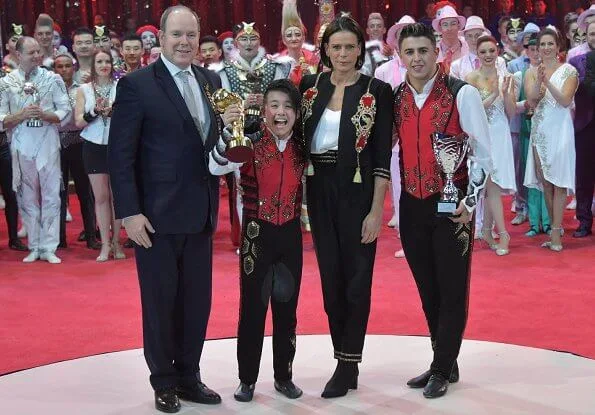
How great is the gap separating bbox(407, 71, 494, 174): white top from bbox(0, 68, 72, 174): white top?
429 centimetres

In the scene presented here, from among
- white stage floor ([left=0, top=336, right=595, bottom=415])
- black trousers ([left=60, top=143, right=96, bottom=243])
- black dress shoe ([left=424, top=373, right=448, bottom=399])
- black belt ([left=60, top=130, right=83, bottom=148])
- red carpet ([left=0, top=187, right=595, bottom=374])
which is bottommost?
red carpet ([left=0, top=187, right=595, bottom=374])

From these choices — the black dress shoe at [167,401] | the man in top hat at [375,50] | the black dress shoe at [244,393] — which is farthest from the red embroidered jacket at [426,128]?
the man in top hat at [375,50]

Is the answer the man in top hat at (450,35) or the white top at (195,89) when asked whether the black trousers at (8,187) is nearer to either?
the man in top hat at (450,35)

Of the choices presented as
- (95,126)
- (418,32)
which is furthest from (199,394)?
(95,126)

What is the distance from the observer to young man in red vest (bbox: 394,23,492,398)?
4020 mm

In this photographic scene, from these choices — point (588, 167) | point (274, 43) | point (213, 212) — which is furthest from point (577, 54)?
point (274, 43)

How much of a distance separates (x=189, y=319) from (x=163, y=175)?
2.10 ft

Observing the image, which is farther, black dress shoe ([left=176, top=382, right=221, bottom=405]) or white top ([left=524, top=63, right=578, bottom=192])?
white top ([left=524, top=63, right=578, bottom=192])

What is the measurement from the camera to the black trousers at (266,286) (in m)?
4.07

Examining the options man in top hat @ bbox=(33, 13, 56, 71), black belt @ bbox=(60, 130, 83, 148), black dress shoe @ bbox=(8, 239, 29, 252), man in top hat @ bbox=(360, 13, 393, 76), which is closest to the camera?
black dress shoe @ bbox=(8, 239, 29, 252)

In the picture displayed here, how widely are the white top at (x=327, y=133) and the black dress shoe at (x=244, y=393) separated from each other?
1.03 meters

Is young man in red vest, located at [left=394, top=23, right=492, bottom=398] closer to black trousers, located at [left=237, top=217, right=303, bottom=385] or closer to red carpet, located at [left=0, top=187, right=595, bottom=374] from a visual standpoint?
black trousers, located at [left=237, top=217, right=303, bottom=385]

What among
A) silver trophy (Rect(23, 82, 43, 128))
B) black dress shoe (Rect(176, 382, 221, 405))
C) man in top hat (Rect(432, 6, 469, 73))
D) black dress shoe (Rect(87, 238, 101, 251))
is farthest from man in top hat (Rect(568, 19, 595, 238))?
black dress shoe (Rect(176, 382, 221, 405))

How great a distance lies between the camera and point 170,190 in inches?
156
